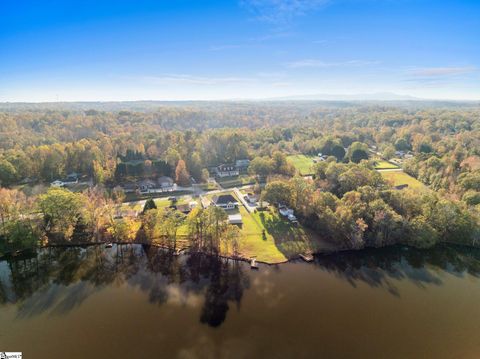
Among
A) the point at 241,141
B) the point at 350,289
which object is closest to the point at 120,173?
the point at 241,141

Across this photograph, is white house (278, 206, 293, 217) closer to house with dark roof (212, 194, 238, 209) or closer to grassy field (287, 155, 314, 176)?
house with dark roof (212, 194, 238, 209)

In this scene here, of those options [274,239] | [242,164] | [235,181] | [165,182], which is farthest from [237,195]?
[242,164]

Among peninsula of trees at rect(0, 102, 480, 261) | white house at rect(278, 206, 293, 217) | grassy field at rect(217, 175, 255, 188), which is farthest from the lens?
grassy field at rect(217, 175, 255, 188)

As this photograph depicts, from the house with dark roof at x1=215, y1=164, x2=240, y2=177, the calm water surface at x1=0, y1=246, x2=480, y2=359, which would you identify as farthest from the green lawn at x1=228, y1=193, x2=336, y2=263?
the house with dark roof at x1=215, y1=164, x2=240, y2=177

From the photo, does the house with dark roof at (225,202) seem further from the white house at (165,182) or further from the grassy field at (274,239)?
the white house at (165,182)

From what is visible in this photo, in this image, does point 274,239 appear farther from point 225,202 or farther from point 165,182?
point 165,182

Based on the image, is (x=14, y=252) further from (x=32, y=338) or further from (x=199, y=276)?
(x=199, y=276)

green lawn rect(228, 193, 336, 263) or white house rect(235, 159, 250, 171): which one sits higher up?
white house rect(235, 159, 250, 171)
